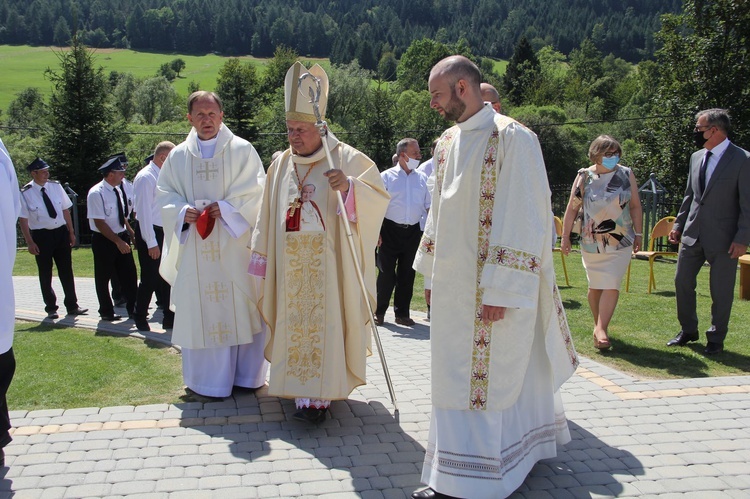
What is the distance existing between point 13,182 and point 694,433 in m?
4.83

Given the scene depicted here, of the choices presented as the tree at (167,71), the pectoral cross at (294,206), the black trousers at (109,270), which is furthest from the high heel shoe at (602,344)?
the tree at (167,71)

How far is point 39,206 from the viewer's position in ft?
31.4

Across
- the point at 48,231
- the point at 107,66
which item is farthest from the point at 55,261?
the point at 107,66

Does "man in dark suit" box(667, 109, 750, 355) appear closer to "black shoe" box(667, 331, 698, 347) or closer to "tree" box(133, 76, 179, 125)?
"black shoe" box(667, 331, 698, 347)

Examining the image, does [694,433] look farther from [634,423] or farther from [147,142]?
[147,142]

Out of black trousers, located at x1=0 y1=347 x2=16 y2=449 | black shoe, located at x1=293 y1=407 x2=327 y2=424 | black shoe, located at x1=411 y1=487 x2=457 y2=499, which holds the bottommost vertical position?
black shoe, located at x1=293 y1=407 x2=327 y2=424

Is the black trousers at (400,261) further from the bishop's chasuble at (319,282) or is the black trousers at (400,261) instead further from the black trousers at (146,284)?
the bishop's chasuble at (319,282)

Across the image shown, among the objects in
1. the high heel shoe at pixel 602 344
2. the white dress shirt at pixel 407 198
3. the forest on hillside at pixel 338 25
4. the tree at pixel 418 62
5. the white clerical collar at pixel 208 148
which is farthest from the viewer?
the forest on hillside at pixel 338 25

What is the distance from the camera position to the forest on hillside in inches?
4269

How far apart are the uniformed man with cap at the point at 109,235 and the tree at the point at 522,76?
78.1 meters

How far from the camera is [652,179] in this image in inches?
725

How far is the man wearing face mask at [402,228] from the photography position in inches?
347

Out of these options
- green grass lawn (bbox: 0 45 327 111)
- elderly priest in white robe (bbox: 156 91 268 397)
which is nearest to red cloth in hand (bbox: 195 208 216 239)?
elderly priest in white robe (bbox: 156 91 268 397)

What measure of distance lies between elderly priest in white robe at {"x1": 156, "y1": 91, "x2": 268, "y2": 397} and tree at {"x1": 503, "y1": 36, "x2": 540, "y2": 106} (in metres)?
81.0
